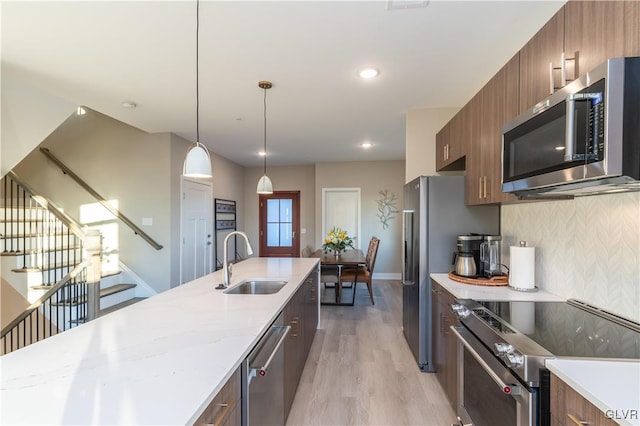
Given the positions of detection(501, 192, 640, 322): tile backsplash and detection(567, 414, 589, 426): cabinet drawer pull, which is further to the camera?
detection(501, 192, 640, 322): tile backsplash

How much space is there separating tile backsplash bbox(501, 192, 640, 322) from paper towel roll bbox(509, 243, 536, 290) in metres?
0.10

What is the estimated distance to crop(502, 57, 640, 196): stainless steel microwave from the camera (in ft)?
3.26

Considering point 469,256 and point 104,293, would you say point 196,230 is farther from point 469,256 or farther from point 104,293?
point 469,256

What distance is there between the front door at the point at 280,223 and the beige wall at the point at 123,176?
2.97 meters

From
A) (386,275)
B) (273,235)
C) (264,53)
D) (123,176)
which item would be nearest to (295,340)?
(264,53)

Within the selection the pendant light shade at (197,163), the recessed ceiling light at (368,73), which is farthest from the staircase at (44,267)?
the recessed ceiling light at (368,73)

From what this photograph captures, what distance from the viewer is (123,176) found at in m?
4.34

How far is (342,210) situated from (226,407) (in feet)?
18.4

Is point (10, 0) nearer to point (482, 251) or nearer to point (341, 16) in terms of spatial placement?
point (341, 16)

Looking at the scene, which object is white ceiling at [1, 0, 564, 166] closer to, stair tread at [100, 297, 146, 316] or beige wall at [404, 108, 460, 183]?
beige wall at [404, 108, 460, 183]

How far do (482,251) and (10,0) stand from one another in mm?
3456

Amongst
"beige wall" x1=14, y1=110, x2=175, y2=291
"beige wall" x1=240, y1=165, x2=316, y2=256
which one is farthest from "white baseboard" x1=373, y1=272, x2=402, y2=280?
"beige wall" x1=14, y1=110, x2=175, y2=291

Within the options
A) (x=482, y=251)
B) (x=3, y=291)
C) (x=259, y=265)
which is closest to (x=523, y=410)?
(x=482, y=251)

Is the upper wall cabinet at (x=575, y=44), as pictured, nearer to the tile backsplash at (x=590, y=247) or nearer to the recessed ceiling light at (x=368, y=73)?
the tile backsplash at (x=590, y=247)
